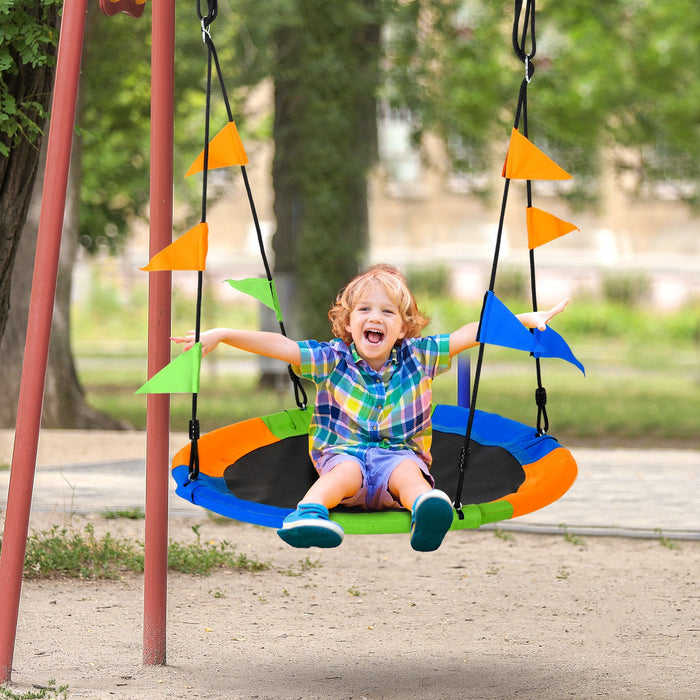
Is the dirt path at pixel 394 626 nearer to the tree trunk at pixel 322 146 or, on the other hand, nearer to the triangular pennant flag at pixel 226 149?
the triangular pennant flag at pixel 226 149

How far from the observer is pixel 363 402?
3938 millimetres

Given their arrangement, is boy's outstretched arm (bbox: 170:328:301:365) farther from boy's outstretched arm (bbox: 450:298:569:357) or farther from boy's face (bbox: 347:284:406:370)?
boy's outstretched arm (bbox: 450:298:569:357)

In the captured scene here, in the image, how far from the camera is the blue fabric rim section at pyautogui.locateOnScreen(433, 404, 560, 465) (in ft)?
13.5

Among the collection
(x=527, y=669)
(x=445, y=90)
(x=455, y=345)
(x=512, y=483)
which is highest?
(x=445, y=90)

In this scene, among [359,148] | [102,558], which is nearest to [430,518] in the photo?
[102,558]

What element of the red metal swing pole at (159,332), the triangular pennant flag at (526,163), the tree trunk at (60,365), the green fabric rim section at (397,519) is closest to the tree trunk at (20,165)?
the red metal swing pole at (159,332)

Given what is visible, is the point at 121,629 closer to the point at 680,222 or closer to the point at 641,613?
the point at 641,613

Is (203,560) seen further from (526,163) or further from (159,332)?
(526,163)

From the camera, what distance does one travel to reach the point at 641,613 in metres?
4.99

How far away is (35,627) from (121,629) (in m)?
0.31

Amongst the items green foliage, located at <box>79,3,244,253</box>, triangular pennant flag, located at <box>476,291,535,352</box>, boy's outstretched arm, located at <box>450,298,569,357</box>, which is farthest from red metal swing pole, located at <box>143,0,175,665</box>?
green foliage, located at <box>79,3,244,253</box>

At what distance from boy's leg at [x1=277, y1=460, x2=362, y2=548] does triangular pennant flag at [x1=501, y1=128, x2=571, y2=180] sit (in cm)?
103

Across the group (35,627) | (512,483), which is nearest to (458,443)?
(512,483)

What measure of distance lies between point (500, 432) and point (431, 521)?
3.52 feet
